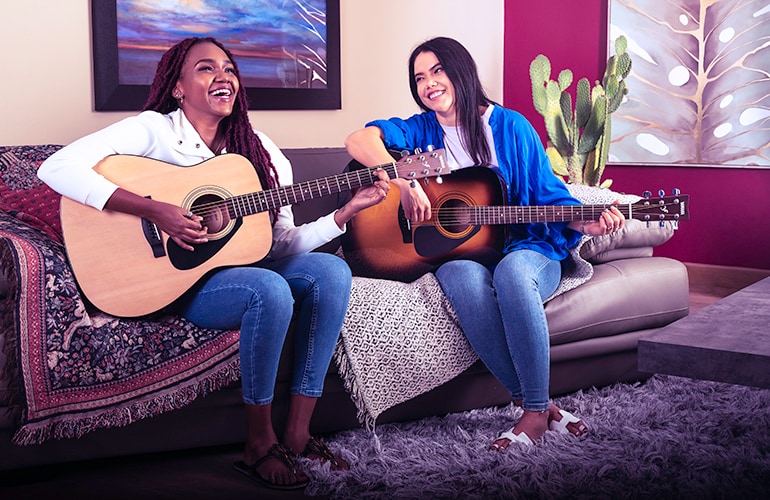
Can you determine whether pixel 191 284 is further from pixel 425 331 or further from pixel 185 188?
pixel 425 331

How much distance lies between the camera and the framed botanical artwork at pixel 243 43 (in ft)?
9.45

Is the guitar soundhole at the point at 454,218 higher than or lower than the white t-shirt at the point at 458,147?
lower

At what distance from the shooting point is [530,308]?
2.07 metres

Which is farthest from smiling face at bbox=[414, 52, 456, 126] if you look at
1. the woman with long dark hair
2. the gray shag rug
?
the gray shag rug

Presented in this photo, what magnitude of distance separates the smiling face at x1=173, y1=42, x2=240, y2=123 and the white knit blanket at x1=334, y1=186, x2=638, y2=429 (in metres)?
0.57

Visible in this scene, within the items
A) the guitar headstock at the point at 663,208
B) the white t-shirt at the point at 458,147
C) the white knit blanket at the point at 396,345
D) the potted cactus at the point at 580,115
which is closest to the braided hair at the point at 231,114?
the white knit blanket at the point at 396,345

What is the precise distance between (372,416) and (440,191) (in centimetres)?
61

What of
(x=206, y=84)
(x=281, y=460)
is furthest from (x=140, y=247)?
(x=281, y=460)

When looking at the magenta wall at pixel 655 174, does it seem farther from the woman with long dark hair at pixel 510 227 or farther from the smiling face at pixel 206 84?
the smiling face at pixel 206 84

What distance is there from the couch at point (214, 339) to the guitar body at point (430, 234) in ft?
0.35

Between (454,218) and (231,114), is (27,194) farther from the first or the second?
(454,218)

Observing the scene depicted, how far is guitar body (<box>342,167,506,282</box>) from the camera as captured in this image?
2262 mm

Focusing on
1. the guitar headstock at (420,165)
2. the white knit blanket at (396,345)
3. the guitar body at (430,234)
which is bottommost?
the white knit blanket at (396,345)

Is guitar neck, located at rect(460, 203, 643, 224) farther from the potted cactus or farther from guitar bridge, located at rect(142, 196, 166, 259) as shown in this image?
the potted cactus
